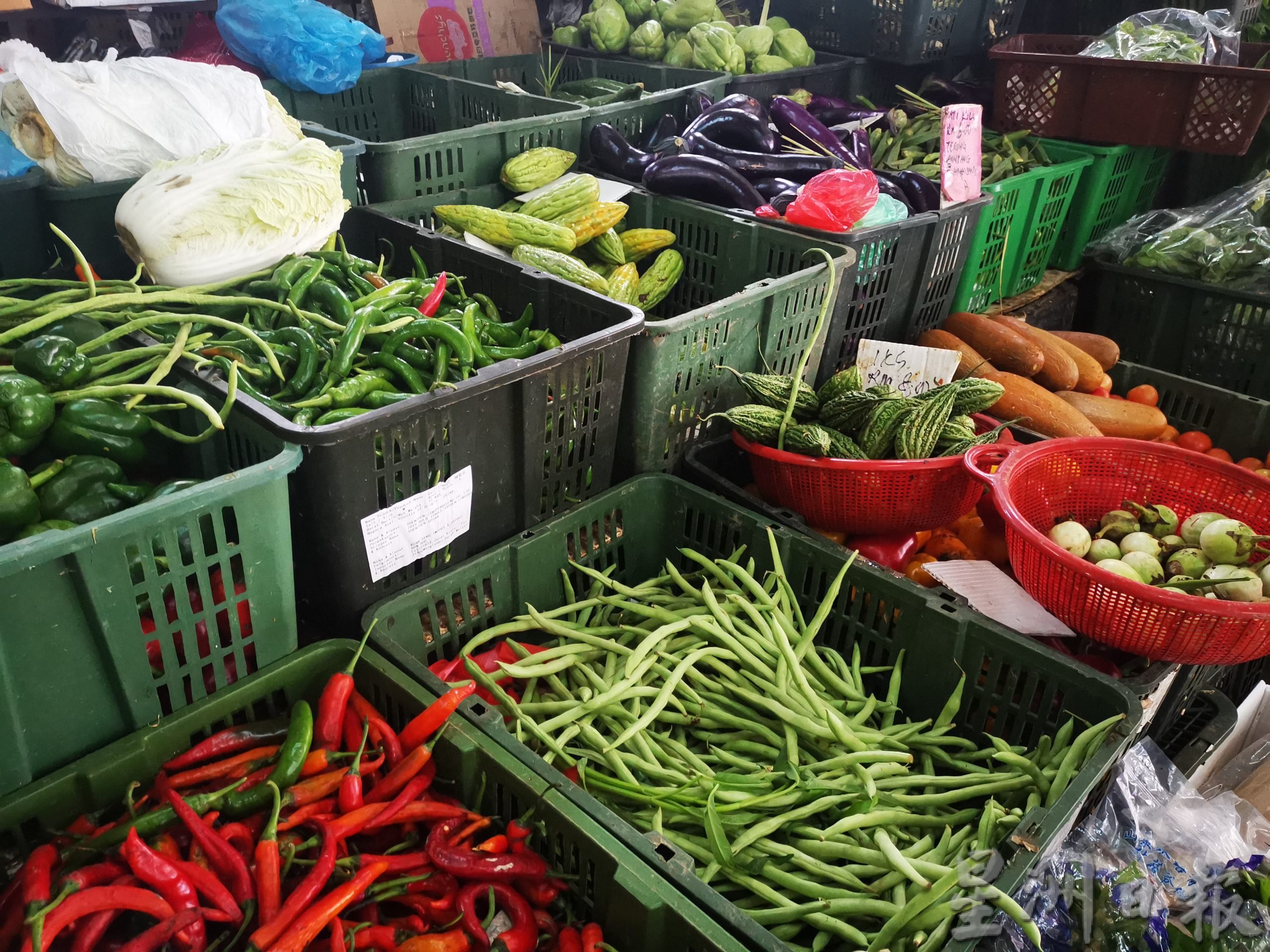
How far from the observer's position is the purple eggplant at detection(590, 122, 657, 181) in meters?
3.17

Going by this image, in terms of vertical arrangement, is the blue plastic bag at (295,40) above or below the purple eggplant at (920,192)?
above

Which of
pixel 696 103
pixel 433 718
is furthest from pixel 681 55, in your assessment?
pixel 433 718

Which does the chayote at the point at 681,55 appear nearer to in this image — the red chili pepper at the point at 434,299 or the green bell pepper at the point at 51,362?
the red chili pepper at the point at 434,299

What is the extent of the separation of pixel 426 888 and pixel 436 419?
2.77 feet

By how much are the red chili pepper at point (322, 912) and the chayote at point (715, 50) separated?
3.60 m

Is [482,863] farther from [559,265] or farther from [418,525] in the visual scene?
[559,265]

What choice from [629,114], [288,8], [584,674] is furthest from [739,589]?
[288,8]

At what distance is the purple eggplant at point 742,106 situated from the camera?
11.2 ft

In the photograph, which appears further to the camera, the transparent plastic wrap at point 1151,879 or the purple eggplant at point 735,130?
the purple eggplant at point 735,130

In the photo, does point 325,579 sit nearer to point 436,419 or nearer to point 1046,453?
point 436,419

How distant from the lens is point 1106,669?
1.94 metres

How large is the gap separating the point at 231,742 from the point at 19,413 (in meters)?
0.66

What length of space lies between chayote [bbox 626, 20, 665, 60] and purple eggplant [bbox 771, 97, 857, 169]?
1.01 metres

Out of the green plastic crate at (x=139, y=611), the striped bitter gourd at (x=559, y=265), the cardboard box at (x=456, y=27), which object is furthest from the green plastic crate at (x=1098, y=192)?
the green plastic crate at (x=139, y=611)
